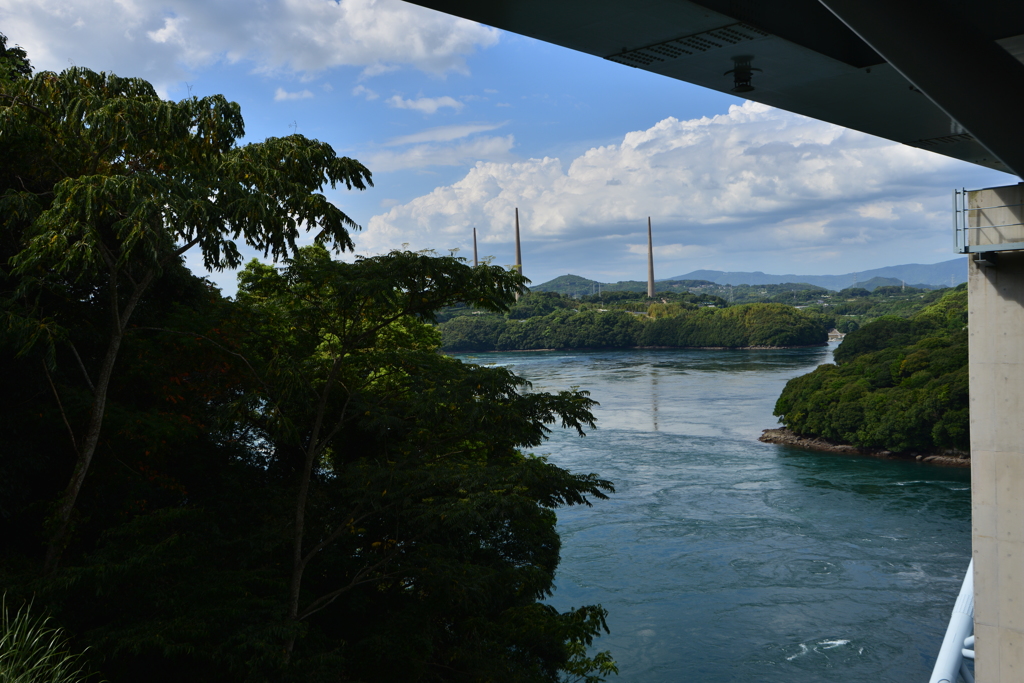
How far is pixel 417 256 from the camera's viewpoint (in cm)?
831

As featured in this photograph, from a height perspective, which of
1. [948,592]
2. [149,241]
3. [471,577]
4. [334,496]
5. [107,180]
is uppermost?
[107,180]

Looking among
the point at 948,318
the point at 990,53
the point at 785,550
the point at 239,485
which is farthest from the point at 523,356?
the point at 990,53

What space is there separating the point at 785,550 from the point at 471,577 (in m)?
15.9

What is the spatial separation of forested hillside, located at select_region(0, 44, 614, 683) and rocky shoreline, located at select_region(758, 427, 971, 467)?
28274 mm

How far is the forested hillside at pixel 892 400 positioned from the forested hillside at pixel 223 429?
28380 millimetres

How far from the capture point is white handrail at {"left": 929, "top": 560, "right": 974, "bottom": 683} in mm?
10033

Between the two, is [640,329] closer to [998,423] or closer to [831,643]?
[831,643]

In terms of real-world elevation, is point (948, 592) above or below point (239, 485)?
below

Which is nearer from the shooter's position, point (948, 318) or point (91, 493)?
point (91, 493)

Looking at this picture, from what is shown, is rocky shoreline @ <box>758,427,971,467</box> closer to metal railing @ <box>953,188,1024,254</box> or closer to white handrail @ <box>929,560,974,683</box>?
white handrail @ <box>929,560,974,683</box>

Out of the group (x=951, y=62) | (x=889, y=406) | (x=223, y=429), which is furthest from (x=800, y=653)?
(x=889, y=406)

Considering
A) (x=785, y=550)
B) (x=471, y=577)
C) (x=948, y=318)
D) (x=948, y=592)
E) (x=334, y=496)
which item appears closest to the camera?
(x=471, y=577)

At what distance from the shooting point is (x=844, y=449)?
116ft

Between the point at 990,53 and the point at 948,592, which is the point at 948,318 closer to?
the point at 948,592
